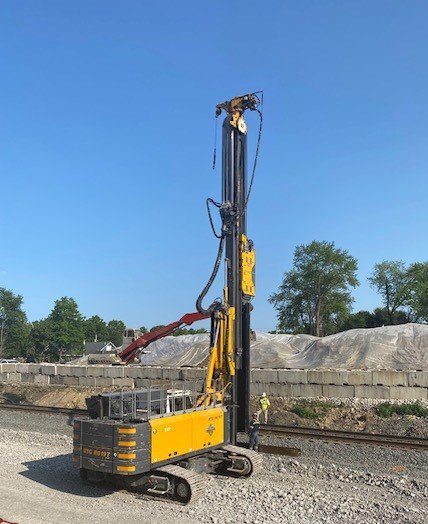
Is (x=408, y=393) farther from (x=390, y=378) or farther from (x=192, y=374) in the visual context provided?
(x=192, y=374)

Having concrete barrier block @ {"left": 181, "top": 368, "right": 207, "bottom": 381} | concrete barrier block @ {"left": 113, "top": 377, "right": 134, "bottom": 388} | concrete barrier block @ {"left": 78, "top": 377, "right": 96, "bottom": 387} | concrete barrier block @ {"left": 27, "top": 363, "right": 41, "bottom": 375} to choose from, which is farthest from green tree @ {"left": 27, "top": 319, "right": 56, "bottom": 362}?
concrete barrier block @ {"left": 181, "top": 368, "right": 207, "bottom": 381}

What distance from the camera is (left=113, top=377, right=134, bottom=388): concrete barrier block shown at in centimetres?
3177

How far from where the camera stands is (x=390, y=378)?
24984 mm

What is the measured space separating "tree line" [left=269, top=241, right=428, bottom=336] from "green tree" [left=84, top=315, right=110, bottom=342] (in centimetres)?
4604

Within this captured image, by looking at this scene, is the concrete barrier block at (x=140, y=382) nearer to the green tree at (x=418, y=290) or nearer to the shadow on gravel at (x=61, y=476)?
the shadow on gravel at (x=61, y=476)

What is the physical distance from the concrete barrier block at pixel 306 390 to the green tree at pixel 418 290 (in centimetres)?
5354

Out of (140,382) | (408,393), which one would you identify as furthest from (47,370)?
(408,393)

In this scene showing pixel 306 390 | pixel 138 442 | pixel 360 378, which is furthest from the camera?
pixel 306 390

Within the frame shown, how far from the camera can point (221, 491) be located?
1073cm

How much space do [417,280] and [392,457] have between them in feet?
232

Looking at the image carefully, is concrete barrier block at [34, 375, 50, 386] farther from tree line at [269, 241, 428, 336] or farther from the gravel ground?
tree line at [269, 241, 428, 336]

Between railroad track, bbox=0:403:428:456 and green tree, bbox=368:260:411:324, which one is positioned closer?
railroad track, bbox=0:403:428:456

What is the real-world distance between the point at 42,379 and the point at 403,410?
23.5 m

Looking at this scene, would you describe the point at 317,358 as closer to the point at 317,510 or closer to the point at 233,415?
the point at 233,415
